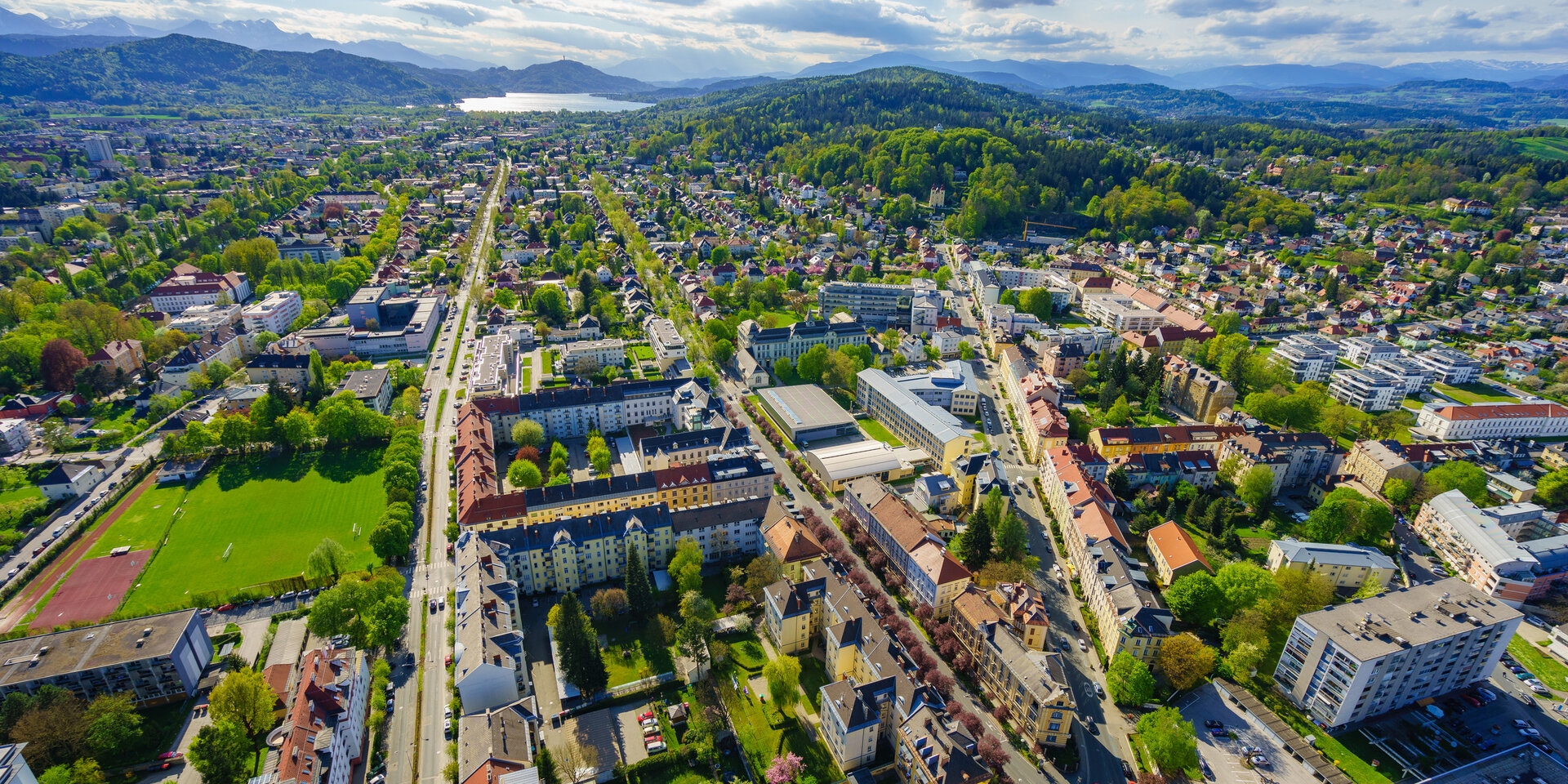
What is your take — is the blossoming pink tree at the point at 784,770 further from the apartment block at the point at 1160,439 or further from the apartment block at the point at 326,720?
the apartment block at the point at 1160,439

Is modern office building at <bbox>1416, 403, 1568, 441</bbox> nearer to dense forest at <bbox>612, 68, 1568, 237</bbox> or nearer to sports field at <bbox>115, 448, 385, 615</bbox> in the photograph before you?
dense forest at <bbox>612, 68, 1568, 237</bbox>

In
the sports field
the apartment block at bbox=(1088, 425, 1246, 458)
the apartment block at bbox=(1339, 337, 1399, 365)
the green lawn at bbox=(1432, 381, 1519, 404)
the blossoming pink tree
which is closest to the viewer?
the blossoming pink tree

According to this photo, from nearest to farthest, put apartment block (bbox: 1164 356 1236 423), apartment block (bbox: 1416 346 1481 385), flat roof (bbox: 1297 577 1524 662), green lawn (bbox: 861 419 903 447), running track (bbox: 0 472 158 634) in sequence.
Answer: flat roof (bbox: 1297 577 1524 662), running track (bbox: 0 472 158 634), green lawn (bbox: 861 419 903 447), apartment block (bbox: 1164 356 1236 423), apartment block (bbox: 1416 346 1481 385)

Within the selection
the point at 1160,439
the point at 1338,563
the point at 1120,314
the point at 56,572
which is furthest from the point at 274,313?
the point at 1120,314

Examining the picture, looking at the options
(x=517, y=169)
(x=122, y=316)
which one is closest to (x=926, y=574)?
(x=122, y=316)

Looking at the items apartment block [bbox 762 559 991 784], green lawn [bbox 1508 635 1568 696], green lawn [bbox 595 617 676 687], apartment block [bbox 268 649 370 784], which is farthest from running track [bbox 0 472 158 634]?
green lawn [bbox 1508 635 1568 696]

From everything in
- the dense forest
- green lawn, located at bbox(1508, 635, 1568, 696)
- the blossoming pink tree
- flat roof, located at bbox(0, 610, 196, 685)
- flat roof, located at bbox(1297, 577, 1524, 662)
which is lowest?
green lawn, located at bbox(1508, 635, 1568, 696)

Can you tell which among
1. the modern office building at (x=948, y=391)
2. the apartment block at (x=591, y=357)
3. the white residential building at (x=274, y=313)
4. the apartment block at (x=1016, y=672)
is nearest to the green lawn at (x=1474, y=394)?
the modern office building at (x=948, y=391)
